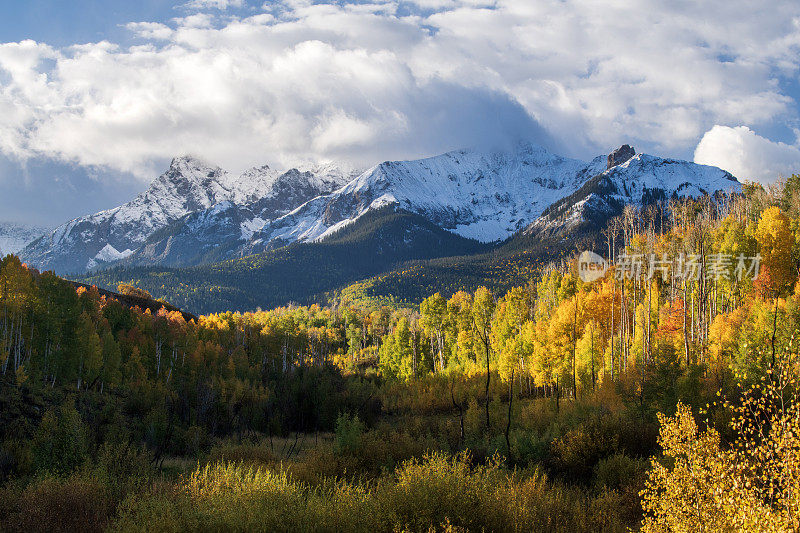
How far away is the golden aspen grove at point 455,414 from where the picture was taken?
984 cm

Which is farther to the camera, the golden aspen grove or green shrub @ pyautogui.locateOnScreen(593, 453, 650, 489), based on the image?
green shrub @ pyautogui.locateOnScreen(593, 453, 650, 489)

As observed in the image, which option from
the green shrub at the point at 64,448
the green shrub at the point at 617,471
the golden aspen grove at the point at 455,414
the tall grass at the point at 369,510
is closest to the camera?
the tall grass at the point at 369,510

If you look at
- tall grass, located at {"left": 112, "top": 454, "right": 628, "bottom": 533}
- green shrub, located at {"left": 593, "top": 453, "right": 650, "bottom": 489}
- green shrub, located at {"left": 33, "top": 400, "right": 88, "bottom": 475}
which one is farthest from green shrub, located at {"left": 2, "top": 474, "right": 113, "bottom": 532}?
green shrub, located at {"left": 593, "top": 453, "right": 650, "bottom": 489}

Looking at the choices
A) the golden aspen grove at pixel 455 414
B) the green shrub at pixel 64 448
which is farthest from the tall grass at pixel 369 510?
the green shrub at pixel 64 448

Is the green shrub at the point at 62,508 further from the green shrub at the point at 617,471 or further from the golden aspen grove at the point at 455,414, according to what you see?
the green shrub at the point at 617,471

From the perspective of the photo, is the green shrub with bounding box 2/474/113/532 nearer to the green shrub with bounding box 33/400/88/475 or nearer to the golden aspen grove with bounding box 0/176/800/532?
the golden aspen grove with bounding box 0/176/800/532

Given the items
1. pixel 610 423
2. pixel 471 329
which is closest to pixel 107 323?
pixel 471 329

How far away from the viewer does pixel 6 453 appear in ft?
68.5

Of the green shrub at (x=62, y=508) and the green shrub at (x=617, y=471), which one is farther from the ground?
the green shrub at (x=62, y=508)

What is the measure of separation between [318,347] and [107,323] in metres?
54.1

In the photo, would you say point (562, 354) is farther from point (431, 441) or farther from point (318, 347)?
point (318, 347)

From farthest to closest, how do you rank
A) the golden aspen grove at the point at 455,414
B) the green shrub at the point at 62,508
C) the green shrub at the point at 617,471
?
the green shrub at the point at 617,471 → the green shrub at the point at 62,508 → the golden aspen grove at the point at 455,414

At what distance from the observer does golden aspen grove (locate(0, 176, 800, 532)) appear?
32.3 feet

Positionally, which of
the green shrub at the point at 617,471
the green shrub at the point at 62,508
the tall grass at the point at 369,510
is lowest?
the green shrub at the point at 617,471
